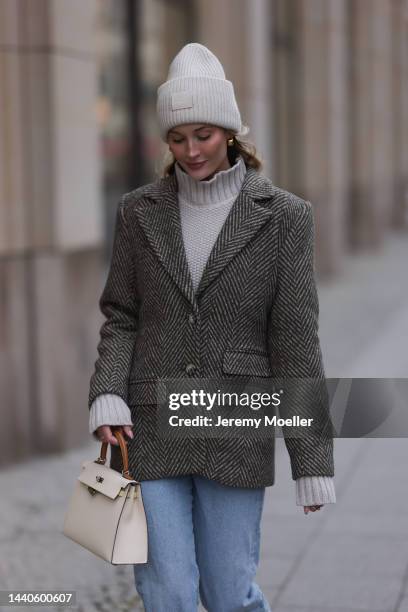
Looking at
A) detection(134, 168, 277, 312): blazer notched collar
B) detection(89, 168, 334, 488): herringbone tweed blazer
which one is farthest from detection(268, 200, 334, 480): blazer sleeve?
detection(134, 168, 277, 312): blazer notched collar

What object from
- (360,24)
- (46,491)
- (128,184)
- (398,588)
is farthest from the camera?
(360,24)

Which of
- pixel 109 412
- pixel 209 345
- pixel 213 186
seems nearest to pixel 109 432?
pixel 109 412

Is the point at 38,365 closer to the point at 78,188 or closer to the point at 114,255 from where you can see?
the point at 78,188

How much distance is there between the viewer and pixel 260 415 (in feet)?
10.3

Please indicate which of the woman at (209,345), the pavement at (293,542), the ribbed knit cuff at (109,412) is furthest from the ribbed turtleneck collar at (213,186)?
the pavement at (293,542)

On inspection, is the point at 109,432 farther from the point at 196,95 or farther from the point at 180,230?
the point at 196,95

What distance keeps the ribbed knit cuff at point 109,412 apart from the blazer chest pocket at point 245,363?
0.29 m

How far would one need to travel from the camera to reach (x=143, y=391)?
3123 mm

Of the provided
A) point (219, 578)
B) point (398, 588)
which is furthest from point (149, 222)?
point (398, 588)

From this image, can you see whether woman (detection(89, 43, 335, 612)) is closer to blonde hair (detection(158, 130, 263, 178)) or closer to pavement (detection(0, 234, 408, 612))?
blonde hair (detection(158, 130, 263, 178))

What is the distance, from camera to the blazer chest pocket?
10.0 feet

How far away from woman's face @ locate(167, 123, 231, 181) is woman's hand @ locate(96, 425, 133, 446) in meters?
0.69

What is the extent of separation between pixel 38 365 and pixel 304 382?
4.08 meters

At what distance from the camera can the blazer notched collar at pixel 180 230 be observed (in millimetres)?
3072
